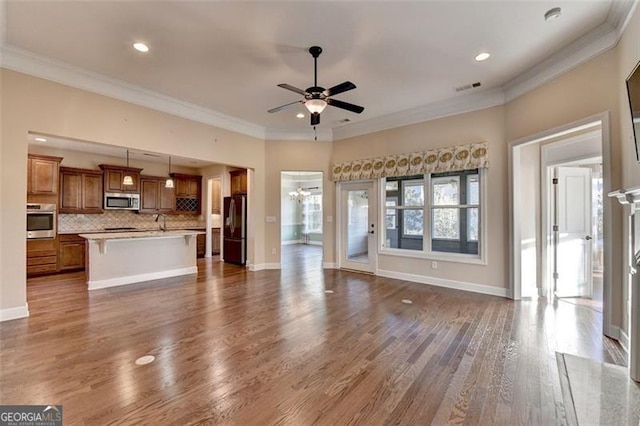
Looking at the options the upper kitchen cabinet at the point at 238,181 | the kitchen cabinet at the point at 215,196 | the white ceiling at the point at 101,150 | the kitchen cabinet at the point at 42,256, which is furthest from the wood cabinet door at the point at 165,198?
the kitchen cabinet at the point at 42,256

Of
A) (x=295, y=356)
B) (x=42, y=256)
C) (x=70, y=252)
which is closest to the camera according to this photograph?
(x=295, y=356)

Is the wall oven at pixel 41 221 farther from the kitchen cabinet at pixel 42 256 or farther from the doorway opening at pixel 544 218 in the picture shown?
the doorway opening at pixel 544 218

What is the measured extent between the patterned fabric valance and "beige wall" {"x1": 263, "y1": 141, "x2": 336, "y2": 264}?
0.35 m

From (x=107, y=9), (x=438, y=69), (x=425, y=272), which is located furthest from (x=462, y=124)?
(x=107, y=9)

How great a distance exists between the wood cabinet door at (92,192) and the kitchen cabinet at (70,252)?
0.84m

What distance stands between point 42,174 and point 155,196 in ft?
8.09

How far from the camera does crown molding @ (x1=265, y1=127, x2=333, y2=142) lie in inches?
261

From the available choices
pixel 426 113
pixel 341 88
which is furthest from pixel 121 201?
pixel 426 113

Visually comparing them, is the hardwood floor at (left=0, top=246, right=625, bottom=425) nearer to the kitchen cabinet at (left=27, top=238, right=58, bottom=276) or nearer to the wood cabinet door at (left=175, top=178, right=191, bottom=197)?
the kitchen cabinet at (left=27, top=238, right=58, bottom=276)

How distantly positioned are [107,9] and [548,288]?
6716 mm

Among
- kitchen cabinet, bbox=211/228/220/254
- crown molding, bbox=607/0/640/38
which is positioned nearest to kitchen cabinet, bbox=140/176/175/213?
kitchen cabinet, bbox=211/228/220/254

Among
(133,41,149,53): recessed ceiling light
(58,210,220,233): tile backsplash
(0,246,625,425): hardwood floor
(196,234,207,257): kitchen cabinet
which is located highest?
(133,41,149,53): recessed ceiling light

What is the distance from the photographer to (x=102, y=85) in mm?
4125

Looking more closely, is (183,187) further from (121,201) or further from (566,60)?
(566,60)
